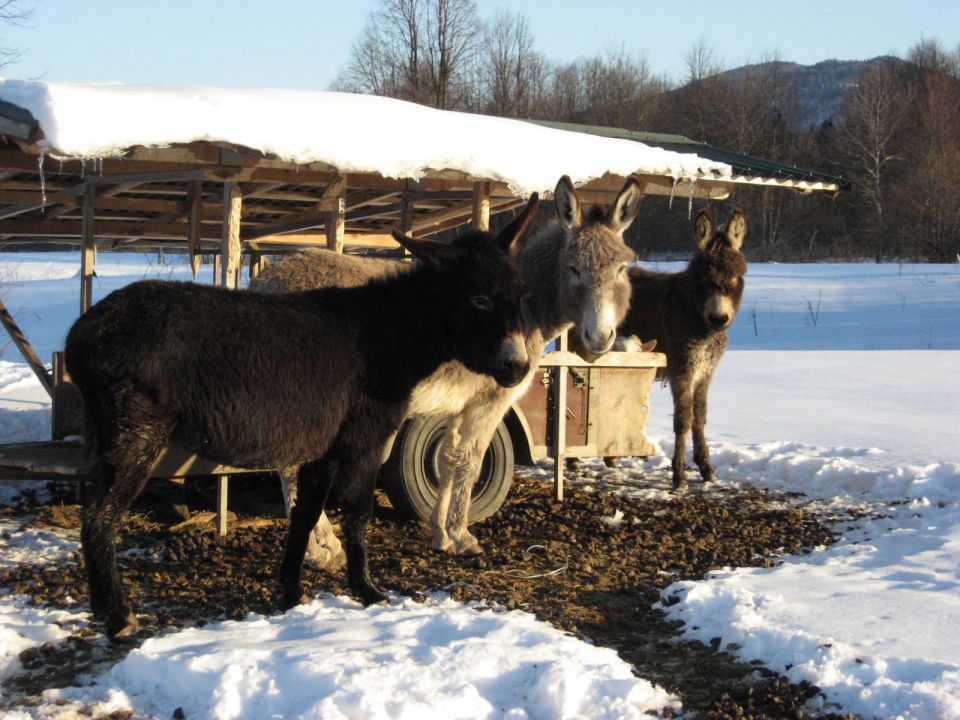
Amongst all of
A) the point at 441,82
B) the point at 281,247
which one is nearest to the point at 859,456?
the point at 281,247

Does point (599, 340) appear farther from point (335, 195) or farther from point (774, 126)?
point (774, 126)

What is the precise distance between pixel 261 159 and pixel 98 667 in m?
3.79

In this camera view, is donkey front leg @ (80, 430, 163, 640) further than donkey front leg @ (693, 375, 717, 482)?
No

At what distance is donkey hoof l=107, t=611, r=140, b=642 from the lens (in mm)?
4820

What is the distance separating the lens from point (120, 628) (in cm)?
482

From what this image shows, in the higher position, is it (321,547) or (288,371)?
(288,371)

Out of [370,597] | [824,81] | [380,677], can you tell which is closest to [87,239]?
[370,597]

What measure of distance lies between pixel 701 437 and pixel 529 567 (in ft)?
11.9

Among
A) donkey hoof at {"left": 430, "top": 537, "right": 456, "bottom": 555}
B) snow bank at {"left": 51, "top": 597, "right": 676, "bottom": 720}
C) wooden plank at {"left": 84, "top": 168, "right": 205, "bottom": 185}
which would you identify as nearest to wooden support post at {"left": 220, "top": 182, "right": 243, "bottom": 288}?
wooden plank at {"left": 84, "top": 168, "right": 205, "bottom": 185}

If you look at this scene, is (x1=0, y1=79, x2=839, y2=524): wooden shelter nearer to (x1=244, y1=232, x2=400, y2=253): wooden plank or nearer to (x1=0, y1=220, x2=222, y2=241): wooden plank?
(x1=0, y1=220, x2=222, y2=241): wooden plank

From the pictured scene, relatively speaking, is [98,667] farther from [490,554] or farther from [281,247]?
[281,247]

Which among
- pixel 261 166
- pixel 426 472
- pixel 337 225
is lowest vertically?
pixel 426 472

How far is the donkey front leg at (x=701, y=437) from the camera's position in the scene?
30.9 ft

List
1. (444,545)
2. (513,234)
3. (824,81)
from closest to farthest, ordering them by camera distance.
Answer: (513,234) → (444,545) → (824,81)
